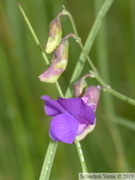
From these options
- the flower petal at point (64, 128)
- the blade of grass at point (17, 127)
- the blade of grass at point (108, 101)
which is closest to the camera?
the flower petal at point (64, 128)

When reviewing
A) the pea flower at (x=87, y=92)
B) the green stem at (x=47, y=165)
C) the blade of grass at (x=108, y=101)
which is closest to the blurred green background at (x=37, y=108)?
the blade of grass at (x=108, y=101)

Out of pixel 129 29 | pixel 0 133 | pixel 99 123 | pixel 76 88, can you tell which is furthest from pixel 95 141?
pixel 76 88

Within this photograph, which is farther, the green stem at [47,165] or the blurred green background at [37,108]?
the blurred green background at [37,108]

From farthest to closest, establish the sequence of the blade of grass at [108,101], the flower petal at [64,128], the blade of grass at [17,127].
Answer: the blade of grass at [17,127], the blade of grass at [108,101], the flower petal at [64,128]

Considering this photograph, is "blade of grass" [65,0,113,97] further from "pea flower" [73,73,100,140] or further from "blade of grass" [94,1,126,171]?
"blade of grass" [94,1,126,171]

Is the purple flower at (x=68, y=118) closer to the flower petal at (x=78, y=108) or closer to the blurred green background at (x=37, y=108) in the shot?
the flower petal at (x=78, y=108)

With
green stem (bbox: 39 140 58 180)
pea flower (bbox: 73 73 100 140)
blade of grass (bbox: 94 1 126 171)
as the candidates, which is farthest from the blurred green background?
green stem (bbox: 39 140 58 180)

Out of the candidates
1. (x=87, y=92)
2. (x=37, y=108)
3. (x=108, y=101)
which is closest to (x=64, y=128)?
(x=87, y=92)

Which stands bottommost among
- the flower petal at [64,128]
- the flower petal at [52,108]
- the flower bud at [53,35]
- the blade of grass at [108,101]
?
the blade of grass at [108,101]

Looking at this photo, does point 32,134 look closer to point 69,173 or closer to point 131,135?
point 69,173
